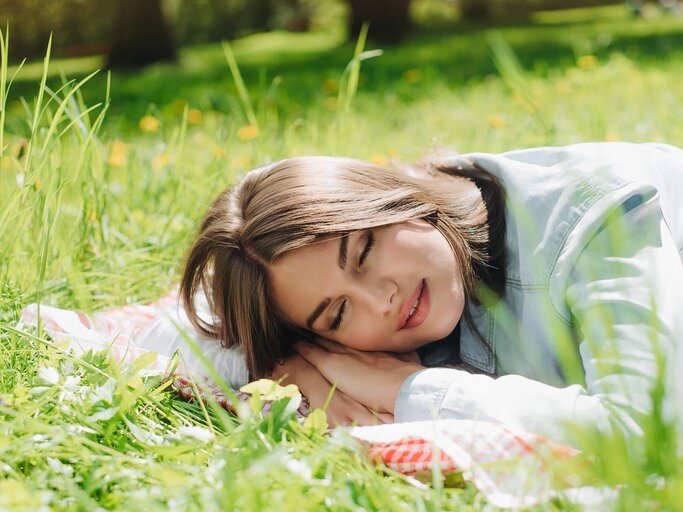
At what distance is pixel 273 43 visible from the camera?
13.1 metres

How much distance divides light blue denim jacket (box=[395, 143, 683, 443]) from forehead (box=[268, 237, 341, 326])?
0.96 feet

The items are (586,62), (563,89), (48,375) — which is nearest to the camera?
(48,375)

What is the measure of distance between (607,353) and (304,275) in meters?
0.69

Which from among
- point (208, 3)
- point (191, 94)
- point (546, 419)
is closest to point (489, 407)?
point (546, 419)

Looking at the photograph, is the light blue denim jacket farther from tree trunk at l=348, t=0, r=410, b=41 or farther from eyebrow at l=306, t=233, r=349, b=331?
tree trunk at l=348, t=0, r=410, b=41

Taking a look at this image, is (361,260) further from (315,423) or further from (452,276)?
A: (315,423)

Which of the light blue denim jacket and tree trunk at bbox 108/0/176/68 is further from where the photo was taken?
tree trunk at bbox 108/0/176/68

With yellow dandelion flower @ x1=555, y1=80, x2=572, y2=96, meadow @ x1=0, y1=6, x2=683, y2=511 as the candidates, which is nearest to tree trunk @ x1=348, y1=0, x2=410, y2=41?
meadow @ x1=0, y1=6, x2=683, y2=511

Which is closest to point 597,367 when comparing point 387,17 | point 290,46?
point 387,17

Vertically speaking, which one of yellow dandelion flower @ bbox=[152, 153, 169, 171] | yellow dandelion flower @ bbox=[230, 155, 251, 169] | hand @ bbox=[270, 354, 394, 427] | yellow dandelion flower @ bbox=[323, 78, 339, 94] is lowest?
hand @ bbox=[270, 354, 394, 427]

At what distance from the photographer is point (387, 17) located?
10594 mm

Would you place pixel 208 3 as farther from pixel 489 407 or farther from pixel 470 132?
pixel 489 407

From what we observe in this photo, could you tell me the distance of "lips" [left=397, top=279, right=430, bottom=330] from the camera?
1720 millimetres

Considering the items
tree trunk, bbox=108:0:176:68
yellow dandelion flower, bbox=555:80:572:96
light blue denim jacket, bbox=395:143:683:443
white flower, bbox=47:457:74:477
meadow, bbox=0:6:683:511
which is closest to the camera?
meadow, bbox=0:6:683:511
